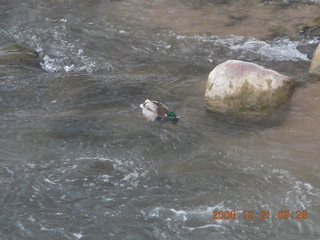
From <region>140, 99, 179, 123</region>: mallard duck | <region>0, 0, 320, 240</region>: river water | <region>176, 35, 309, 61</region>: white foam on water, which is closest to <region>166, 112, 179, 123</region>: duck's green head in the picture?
<region>140, 99, 179, 123</region>: mallard duck

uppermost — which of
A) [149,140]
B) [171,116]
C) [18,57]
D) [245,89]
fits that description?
[245,89]

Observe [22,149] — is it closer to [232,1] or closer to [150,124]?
[150,124]

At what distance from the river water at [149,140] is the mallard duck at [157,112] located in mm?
101

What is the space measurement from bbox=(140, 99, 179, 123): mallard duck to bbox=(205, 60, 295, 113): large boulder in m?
0.69

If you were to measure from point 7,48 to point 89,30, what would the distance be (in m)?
1.66

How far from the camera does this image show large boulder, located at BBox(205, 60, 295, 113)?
7.61 metres

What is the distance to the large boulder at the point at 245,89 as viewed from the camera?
7.61m

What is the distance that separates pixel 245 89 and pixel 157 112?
1227 millimetres

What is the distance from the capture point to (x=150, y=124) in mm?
7402

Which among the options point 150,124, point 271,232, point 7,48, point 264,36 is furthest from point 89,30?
point 271,232

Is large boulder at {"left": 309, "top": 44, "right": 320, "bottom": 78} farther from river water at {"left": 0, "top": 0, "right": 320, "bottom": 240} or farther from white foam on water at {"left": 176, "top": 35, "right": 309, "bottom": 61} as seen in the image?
white foam on water at {"left": 176, "top": 35, "right": 309, "bottom": 61}

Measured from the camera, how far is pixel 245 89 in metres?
7.63
